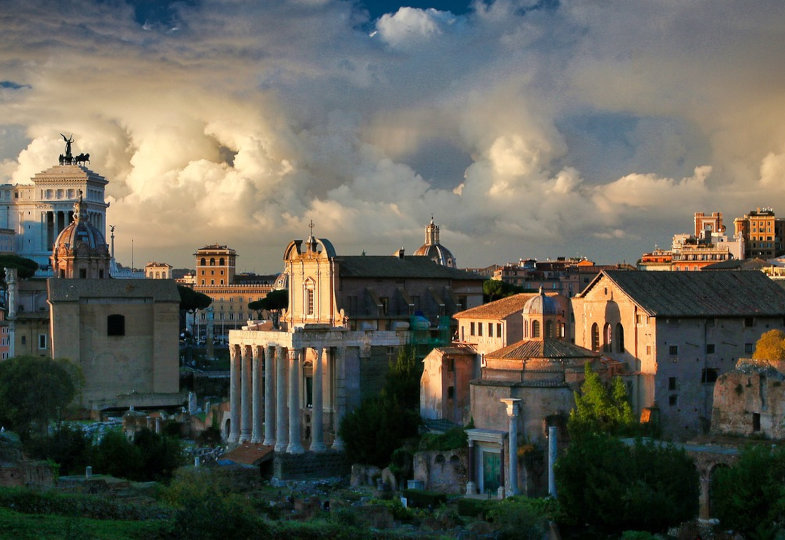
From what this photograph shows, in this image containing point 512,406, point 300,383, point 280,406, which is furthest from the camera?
point 300,383

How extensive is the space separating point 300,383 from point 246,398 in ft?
8.94

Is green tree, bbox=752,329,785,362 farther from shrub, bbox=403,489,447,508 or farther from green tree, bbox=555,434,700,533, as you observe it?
shrub, bbox=403,489,447,508

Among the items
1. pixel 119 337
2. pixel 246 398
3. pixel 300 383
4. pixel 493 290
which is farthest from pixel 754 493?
pixel 119 337

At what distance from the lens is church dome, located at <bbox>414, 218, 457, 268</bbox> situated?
9244 centimetres

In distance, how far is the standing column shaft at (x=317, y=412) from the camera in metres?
57.0

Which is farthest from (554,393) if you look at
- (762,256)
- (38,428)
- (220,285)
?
(220,285)

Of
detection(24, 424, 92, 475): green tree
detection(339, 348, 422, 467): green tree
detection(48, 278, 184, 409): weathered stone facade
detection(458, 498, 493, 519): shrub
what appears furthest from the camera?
detection(48, 278, 184, 409): weathered stone facade

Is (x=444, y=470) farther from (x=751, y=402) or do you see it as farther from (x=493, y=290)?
(x=493, y=290)

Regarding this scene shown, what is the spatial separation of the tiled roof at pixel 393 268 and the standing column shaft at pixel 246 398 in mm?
6111

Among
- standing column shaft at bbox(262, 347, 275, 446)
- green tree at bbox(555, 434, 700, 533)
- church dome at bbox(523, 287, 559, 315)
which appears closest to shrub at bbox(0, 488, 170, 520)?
green tree at bbox(555, 434, 700, 533)

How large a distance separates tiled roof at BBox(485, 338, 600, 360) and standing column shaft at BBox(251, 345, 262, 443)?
15.2 metres

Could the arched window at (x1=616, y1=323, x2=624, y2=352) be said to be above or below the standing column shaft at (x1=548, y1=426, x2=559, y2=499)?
above

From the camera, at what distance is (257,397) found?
60.8 metres

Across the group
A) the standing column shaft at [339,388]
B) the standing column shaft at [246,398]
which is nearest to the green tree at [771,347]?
the standing column shaft at [339,388]
